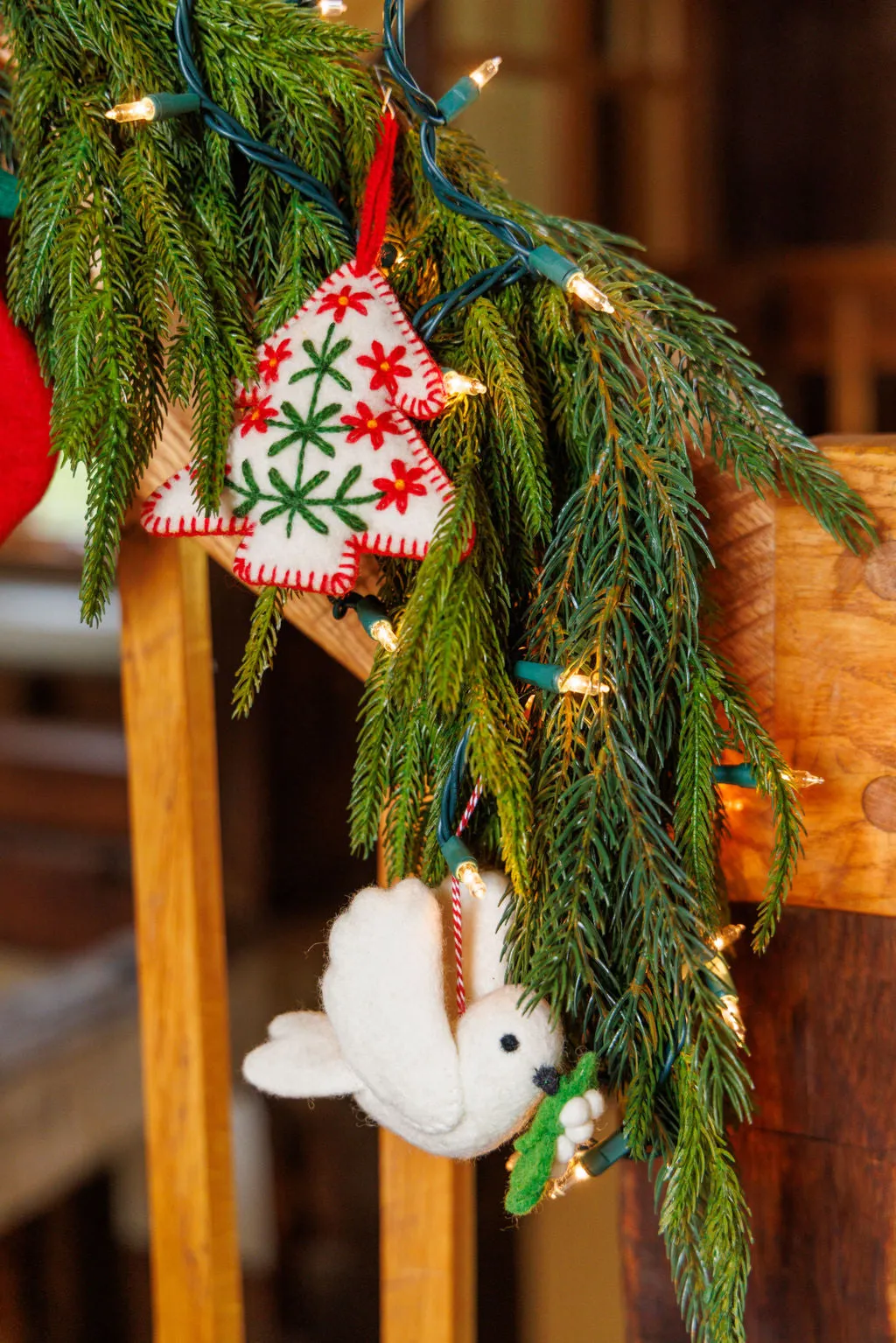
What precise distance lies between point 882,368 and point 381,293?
754mm

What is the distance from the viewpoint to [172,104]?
428 millimetres

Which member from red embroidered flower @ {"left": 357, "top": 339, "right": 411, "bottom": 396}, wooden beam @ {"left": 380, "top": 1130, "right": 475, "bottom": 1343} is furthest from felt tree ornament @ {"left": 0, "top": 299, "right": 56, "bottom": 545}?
wooden beam @ {"left": 380, "top": 1130, "right": 475, "bottom": 1343}

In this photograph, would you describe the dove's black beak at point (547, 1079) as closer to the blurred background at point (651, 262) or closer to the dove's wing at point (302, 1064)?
the dove's wing at point (302, 1064)

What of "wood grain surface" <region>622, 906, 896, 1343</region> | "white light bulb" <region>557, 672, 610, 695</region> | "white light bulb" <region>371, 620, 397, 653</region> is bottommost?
"wood grain surface" <region>622, 906, 896, 1343</region>

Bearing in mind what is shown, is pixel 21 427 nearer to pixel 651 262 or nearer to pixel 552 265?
pixel 552 265

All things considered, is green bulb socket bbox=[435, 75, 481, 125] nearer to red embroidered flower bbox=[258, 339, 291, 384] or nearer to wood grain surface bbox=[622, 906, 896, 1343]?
red embroidered flower bbox=[258, 339, 291, 384]

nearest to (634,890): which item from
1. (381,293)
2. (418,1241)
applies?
(381,293)

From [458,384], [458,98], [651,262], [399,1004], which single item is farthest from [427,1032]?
[651,262]

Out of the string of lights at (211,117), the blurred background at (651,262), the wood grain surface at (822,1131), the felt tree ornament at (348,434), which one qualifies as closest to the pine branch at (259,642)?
the felt tree ornament at (348,434)

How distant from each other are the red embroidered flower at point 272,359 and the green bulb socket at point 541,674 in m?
0.14

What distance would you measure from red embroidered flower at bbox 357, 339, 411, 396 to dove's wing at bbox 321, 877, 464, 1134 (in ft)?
0.63

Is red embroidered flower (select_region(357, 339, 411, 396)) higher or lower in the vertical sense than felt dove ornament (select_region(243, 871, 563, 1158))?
higher

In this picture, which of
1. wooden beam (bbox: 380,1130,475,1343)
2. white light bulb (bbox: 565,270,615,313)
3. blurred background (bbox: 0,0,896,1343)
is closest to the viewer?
white light bulb (bbox: 565,270,615,313)

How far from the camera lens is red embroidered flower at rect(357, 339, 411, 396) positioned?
422 millimetres
